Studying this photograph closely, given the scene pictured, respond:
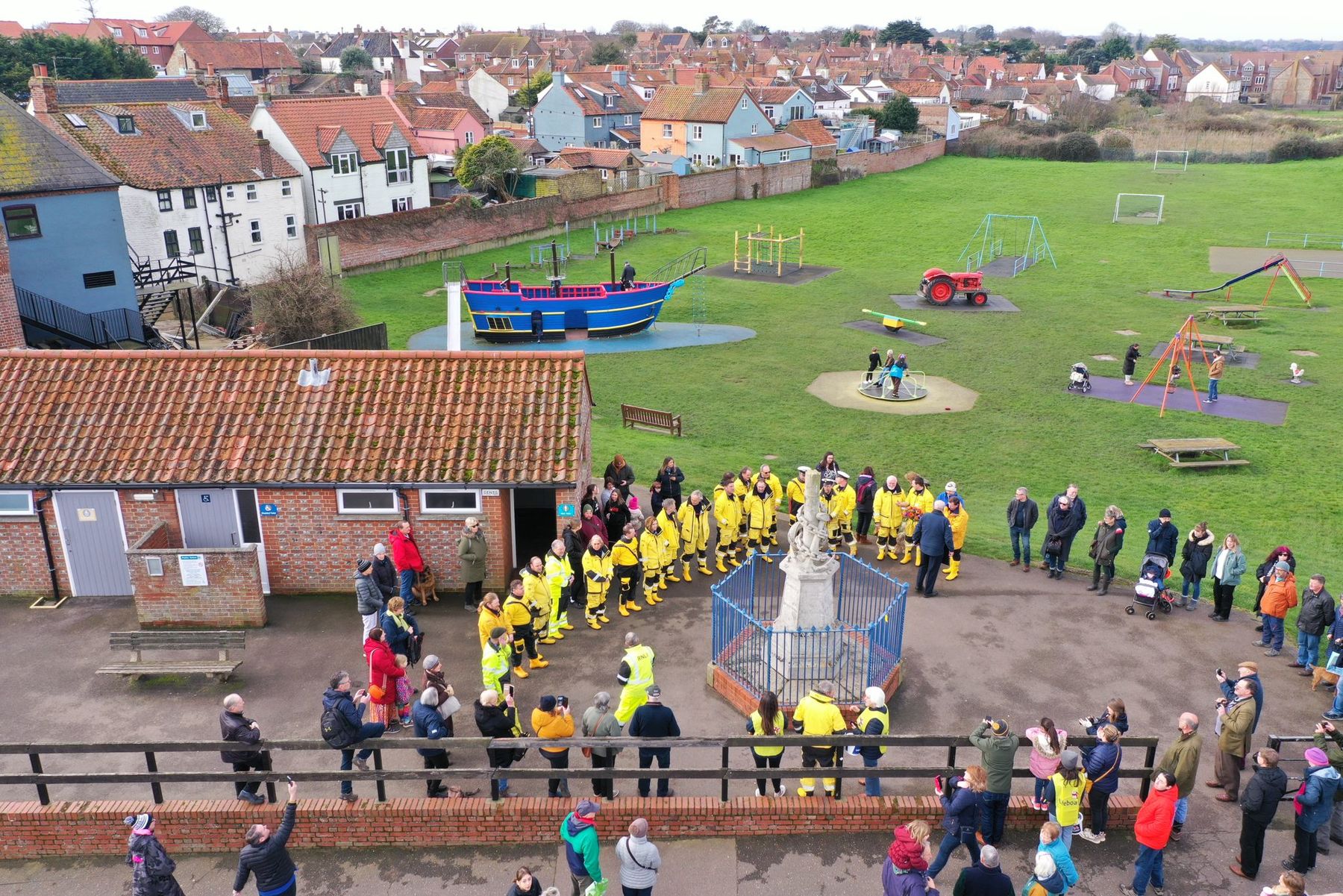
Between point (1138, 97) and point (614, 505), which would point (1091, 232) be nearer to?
point (614, 505)

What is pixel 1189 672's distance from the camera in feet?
41.6

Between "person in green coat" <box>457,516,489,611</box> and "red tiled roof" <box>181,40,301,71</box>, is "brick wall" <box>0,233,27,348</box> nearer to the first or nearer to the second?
"person in green coat" <box>457,516,489,611</box>

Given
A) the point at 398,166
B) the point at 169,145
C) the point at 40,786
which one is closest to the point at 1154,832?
the point at 40,786

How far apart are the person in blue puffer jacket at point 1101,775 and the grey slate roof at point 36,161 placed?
27.7m

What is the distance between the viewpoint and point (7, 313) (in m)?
23.1

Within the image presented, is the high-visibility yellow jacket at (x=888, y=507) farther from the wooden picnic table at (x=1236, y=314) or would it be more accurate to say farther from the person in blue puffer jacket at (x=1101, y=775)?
the wooden picnic table at (x=1236, y=314)

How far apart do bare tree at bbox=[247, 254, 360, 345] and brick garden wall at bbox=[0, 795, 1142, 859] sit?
66.2ft

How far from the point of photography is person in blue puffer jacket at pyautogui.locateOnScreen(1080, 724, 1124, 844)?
9359 millimetres

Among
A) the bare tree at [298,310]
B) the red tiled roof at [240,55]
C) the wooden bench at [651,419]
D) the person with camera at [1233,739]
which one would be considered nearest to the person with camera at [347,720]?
the person with camera at [1233,739]

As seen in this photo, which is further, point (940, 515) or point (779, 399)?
point (779, 399)

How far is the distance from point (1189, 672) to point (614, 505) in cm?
812

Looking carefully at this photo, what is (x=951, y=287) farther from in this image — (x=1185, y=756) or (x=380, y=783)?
(x=380, y=783)

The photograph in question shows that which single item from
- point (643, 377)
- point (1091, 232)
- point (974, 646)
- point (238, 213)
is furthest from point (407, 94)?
point (974, 646)

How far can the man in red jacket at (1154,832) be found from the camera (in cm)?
873
